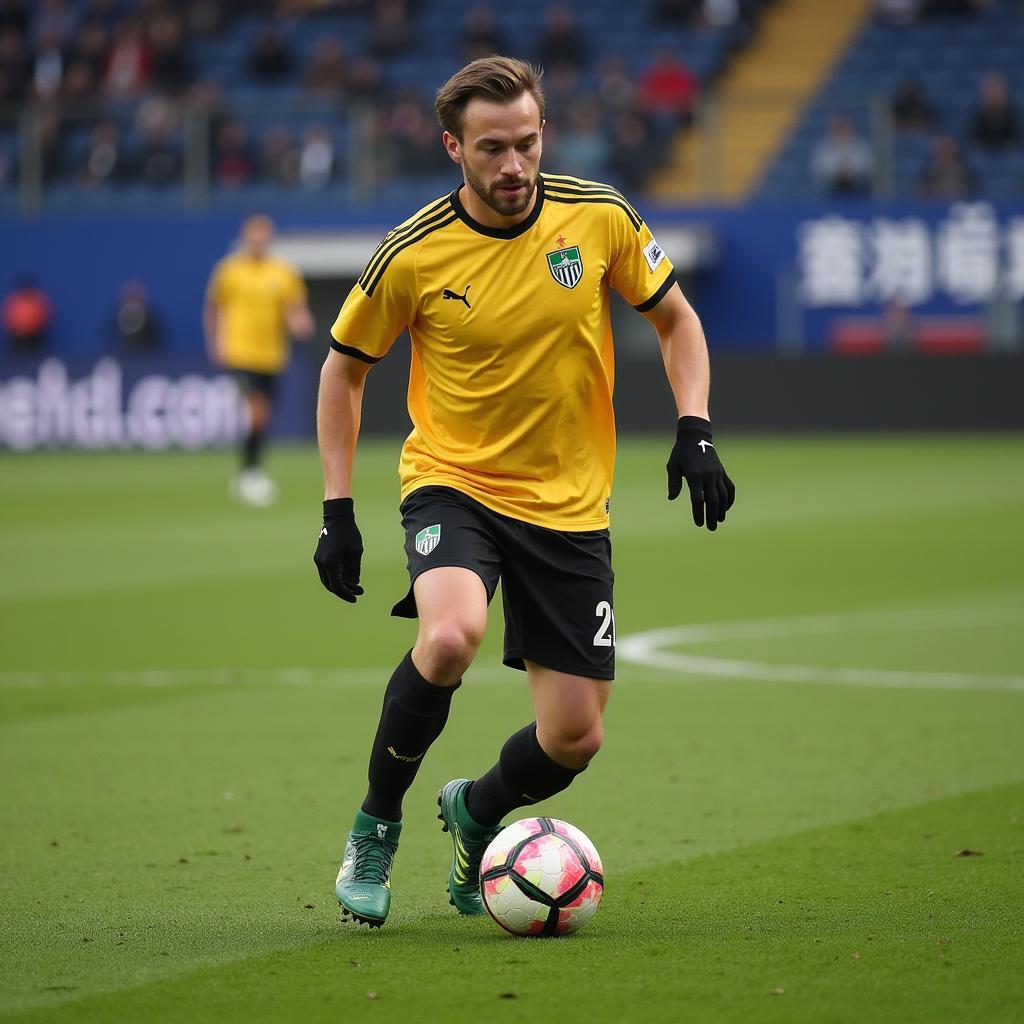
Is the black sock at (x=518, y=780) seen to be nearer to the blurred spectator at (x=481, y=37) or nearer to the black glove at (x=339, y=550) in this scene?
the black glove at (x=339, y=550)

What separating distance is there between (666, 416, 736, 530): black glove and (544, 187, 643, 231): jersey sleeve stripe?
584 mm

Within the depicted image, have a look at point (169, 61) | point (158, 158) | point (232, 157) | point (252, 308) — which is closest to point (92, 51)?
point (169, 61)

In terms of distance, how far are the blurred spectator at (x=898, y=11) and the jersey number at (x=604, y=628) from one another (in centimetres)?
2787

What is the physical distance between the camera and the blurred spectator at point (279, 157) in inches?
1185

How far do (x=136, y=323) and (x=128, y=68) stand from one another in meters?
4.56

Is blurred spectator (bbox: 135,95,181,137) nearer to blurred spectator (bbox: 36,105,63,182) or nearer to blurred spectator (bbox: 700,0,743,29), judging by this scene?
blurred spectator (bbox: 36,105,63,182)

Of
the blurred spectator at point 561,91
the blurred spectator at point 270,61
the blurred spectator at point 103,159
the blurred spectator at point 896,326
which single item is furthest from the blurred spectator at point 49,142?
the blurred spectator at point 896,326

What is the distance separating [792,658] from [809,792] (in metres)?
3.38

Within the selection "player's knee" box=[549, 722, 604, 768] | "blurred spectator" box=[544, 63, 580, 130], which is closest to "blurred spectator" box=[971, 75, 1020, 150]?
"blurred spectator" box=[544, 63, 580, 130]

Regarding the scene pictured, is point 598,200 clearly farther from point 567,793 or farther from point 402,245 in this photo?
point 567,793

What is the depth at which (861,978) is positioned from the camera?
4.54 m

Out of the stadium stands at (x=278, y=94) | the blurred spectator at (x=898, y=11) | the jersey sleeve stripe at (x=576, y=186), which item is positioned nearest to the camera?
the jersey sleeve stripe at (x=576, y=186)

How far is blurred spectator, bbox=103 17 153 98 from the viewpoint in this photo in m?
32.4

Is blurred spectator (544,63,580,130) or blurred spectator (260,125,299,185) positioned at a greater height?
blurred spectator (544,63,580,130)
